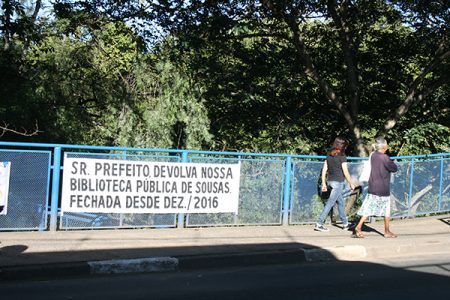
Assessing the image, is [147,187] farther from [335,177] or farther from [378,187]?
[378,187]

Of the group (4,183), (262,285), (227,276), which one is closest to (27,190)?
(4,183)

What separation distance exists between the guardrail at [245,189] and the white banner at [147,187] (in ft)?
0.41

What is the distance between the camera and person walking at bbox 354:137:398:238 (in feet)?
30.4

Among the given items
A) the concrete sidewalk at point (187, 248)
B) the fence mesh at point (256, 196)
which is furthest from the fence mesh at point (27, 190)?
the fence mesh at point (256, 196)

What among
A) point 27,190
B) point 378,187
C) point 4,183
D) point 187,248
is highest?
point 378,187

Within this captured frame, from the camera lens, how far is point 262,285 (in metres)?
6.31

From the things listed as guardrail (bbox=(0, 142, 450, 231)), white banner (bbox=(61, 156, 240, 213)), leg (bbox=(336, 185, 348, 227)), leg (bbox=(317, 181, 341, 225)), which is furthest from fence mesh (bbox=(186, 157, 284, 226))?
leg (bbox=(336, 185, 348, 227))

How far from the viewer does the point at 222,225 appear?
9.69 metres

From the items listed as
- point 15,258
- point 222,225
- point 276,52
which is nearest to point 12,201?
point 15,258

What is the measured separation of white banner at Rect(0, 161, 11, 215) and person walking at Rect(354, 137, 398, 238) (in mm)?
5746

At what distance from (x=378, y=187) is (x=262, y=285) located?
12.6 ft

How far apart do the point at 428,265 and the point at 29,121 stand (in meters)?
8.75

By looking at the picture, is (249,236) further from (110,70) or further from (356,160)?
(110,70)

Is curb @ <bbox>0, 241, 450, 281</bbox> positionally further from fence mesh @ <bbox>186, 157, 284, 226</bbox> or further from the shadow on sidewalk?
fence mesh @ <bbox>186, 157, 284, 226</bbox>
